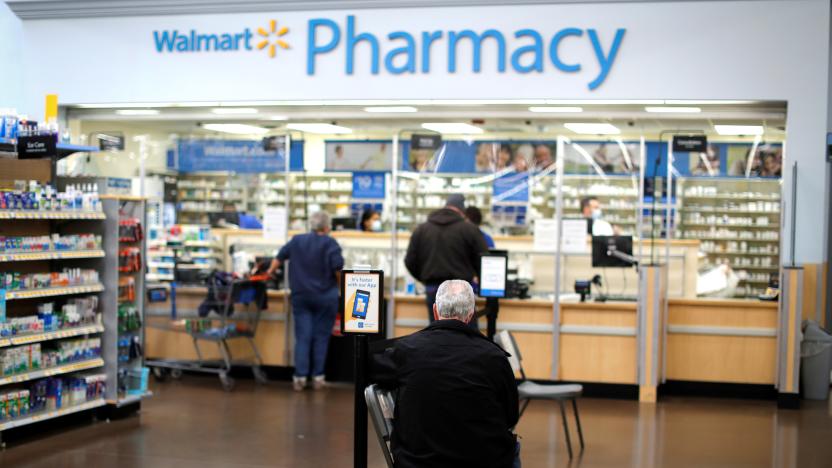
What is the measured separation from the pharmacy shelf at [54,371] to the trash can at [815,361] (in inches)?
247

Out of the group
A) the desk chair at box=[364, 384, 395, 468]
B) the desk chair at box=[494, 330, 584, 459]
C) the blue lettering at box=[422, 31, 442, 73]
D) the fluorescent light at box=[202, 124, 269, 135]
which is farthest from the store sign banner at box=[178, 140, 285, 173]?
the desk chair at box=[364, 384, 395, 468]

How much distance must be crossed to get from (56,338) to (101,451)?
99cm

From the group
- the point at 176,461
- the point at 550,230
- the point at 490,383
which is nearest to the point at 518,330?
the point at 550,230

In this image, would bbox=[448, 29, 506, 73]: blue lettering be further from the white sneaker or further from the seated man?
the seated man

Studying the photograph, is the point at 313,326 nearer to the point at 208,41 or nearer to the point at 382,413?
the point at 208,41

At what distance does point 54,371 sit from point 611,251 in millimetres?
5092

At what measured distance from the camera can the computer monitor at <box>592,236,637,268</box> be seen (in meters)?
9.28

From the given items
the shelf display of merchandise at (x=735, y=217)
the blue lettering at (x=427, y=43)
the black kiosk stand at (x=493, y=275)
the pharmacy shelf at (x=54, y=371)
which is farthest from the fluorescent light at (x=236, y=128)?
the shelf display of merchandise at (x=735, y=217)

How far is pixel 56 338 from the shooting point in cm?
716

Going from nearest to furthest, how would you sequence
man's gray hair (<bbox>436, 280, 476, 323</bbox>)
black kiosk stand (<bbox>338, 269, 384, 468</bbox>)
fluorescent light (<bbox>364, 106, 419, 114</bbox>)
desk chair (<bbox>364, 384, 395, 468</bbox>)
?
man's gray hair (<bbox>436, 280, 476, 323</bbox>)
desk chair (<bbox>364, 384, 395, 468</bbox>)
black kiosk stand (<bbox>338, 269, 384, 468</bbox>)
fluorescent light (<bbox>364, 106, 419, 114</bbox>)

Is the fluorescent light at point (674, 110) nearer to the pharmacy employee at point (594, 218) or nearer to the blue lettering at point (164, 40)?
the pharmacy employee at point (594, 218)

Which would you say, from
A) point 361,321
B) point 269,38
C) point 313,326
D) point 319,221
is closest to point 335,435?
point 313,326

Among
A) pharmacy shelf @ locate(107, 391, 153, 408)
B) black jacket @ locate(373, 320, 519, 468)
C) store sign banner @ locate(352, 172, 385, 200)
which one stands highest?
store sign banner @ locate(352, 172, 385, 200)

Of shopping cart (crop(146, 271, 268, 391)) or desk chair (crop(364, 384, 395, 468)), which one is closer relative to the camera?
desk chair (crop(364, 384, 395, 468))
